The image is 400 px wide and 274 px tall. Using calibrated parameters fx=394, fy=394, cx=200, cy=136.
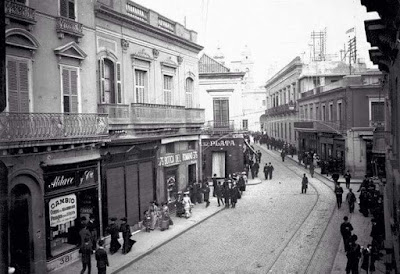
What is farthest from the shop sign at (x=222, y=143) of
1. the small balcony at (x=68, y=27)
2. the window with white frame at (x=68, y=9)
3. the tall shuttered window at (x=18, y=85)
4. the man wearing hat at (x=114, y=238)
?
the tall shuttered window at (x=18, y=85)

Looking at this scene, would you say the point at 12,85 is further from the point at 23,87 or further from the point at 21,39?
the point at 21,39

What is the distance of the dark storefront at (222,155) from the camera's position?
32.0m

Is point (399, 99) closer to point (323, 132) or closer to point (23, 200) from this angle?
point (23, 200)

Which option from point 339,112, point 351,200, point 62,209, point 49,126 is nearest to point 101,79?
point 49,126

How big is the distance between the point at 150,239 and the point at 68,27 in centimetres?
886

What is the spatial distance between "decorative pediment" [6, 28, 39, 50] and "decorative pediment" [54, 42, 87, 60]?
3.21 feet

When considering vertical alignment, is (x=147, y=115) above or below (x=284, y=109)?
below

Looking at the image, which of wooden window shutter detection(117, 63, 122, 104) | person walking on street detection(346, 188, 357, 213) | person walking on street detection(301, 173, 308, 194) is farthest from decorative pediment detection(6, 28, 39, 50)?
person walking on street detection(301, 173, 308, 194)

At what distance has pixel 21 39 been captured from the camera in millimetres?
11883

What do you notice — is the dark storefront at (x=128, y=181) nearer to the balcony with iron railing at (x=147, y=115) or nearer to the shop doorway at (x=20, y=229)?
the balcony with iron railing at (x=147, y=115)

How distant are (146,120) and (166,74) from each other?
4.27m

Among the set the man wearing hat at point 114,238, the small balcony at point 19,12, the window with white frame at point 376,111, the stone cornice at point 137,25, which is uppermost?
the stone cornice at point 137,25

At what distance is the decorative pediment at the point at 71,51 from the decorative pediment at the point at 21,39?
98 cm

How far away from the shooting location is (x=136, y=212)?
18156 millimetres
